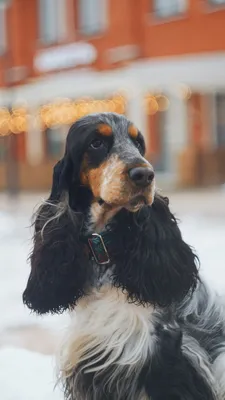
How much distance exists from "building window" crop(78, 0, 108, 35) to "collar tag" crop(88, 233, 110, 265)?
19321mm

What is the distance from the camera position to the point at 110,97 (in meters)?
21.3

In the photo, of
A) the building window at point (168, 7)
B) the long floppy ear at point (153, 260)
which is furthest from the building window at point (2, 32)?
the long floppy ear at point (153, 260)

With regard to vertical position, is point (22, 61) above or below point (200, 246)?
above

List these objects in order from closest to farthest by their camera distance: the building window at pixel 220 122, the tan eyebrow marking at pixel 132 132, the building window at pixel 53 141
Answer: the tan eyebrow marking at pixel 132 132 → the building window at pixel 220 122 → the building window at pixel 53 141

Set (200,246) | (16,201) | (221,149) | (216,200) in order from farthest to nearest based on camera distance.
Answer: (221,149)
(16,201)
(216,200)
(200,246)

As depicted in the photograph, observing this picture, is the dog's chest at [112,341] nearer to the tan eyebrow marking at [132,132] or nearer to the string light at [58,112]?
the tan eyebrow marking at [132,132]

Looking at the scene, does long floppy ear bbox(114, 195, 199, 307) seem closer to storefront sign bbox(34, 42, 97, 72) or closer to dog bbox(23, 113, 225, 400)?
dog bbox(23, 113, 225, 400)

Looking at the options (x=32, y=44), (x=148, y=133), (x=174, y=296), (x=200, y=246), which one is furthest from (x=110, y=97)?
(x=174, y=296)

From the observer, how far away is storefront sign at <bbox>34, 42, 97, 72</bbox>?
2234 cm

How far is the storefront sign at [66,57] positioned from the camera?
2234 centimetres

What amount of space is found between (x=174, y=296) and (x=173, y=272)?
11 centimetres

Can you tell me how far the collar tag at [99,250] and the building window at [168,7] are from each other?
17.1 metres

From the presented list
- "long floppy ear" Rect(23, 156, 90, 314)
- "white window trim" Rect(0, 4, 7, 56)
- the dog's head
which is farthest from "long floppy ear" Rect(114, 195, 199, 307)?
"white window trim" Rect(0, 4, 7, 56)

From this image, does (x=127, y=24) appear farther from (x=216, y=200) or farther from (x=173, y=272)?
(x=173, y=272)
